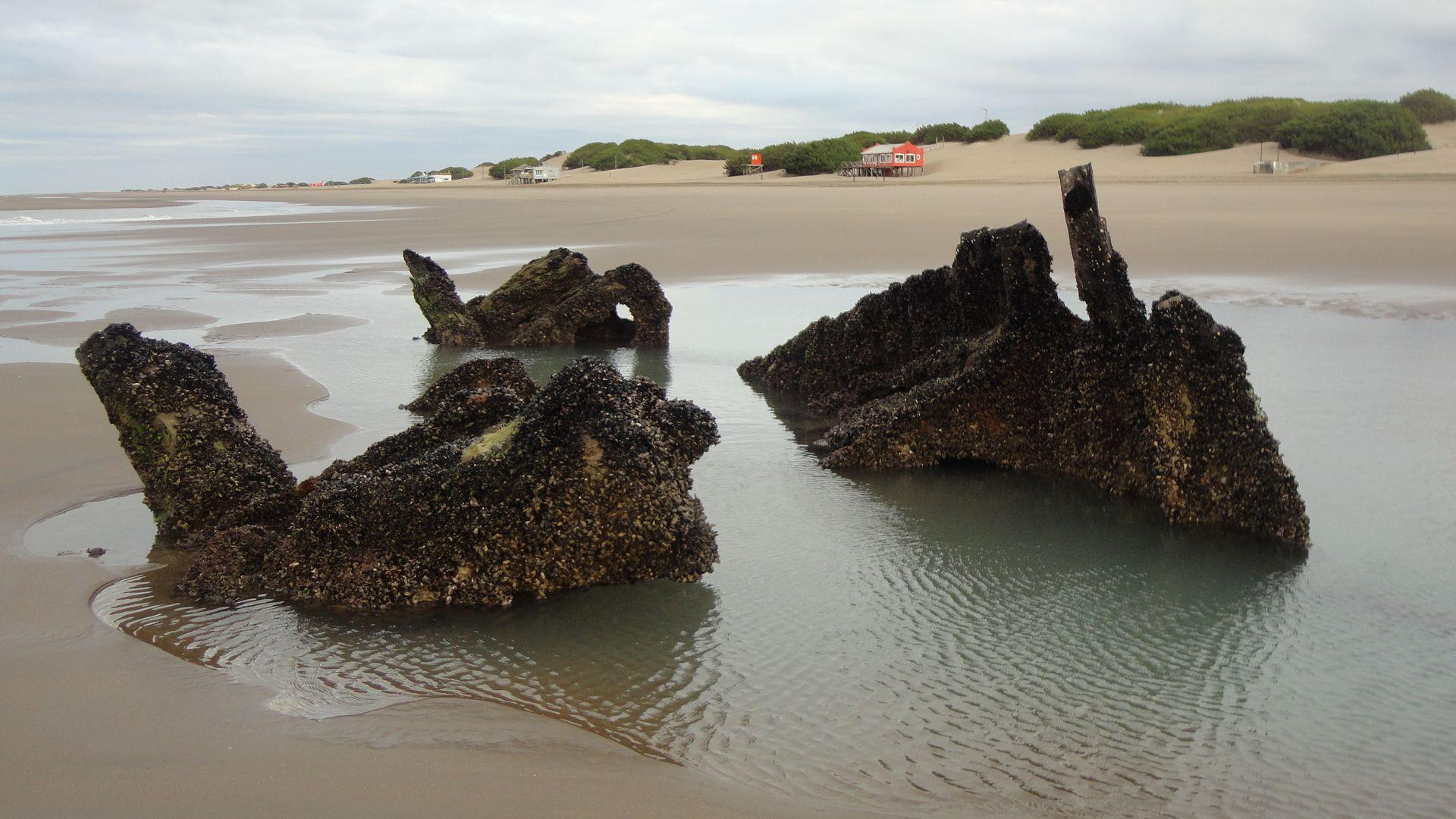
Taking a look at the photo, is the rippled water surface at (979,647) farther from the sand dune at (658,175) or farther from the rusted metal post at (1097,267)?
the sand dune at (658,175)

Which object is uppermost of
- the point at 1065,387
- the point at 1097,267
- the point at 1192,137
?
the point at 1192,137

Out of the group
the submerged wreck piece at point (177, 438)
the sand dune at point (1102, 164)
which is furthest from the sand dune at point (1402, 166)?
the submerged wreck piece at point (177, 438)

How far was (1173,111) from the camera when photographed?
1844 inches

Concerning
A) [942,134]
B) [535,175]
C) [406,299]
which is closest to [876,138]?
[942,134]

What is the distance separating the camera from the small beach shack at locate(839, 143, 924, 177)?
45.4 meters

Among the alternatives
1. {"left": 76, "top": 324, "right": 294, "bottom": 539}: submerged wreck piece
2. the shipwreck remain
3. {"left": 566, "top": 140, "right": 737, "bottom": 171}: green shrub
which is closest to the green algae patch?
the shipwreck remain

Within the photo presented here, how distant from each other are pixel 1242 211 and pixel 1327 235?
193 inches

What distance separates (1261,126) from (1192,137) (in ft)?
7.46

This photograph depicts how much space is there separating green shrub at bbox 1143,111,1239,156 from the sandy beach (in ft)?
4.36

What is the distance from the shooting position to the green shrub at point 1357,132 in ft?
112

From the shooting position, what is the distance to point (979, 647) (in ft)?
12.5

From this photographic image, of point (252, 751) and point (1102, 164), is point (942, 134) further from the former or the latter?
point (252, 751)

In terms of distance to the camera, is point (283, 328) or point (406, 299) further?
point (406, 299)

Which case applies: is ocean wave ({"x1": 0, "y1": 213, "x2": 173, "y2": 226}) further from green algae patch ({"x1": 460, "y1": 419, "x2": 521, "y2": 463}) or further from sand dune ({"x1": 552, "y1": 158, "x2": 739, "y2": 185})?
green algae patch ({"x1": 460, "y1": 419, "x2": 521, "y2": 463})
